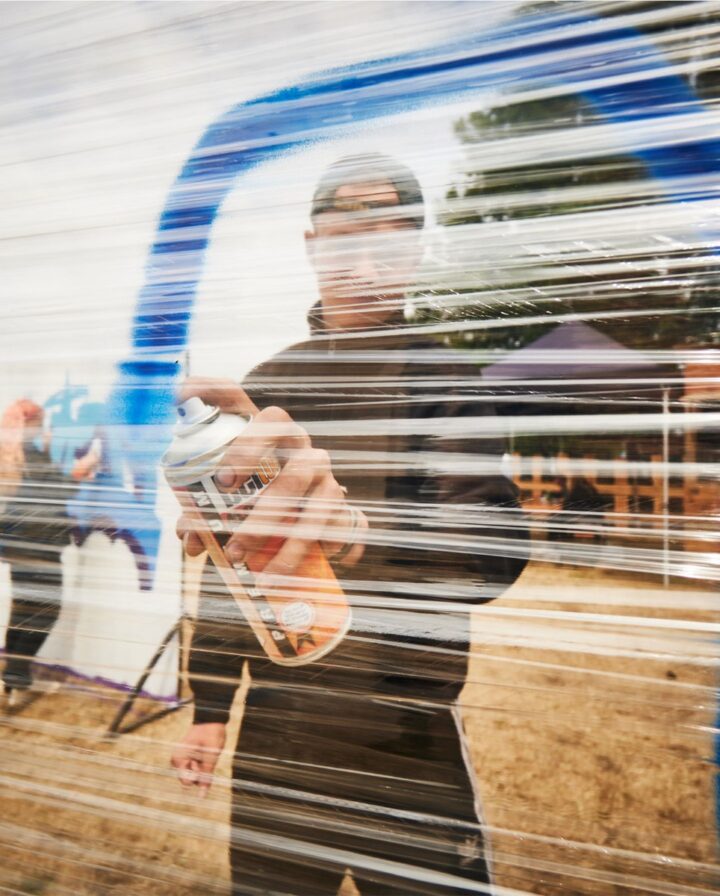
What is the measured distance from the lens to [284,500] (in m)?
0.54

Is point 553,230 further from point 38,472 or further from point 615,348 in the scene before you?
point 38,472

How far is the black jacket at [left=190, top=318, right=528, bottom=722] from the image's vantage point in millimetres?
527

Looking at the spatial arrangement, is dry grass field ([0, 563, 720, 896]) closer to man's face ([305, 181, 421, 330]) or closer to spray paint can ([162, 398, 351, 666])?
spray paint can ([162, 398, 351, 666])

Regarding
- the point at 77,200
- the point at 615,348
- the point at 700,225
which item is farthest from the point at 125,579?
the point at 700,225

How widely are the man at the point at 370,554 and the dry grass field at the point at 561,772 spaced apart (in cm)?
4

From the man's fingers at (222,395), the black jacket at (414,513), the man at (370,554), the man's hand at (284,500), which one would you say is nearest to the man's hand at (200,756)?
the man at (370,554)

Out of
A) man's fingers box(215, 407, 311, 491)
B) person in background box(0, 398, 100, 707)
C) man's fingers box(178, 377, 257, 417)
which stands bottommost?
person in background box(0, 398, 100, 707)

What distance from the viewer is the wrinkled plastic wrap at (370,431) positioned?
1.57 ft

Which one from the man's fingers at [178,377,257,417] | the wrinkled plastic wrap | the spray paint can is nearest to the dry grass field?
the wrinkled plastic wrap

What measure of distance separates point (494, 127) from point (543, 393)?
10.9 inches

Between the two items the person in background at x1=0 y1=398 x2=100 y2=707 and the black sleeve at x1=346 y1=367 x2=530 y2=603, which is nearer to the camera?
the black sleeve at x1=346 y1=367 x2=530 y2=603

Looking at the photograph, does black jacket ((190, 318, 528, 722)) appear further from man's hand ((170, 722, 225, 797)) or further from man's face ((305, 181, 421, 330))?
man's hand ((170, 722, 225, 797))

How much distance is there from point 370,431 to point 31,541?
1.52 feet

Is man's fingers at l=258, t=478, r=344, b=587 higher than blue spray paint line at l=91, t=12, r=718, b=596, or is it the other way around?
blue spray paint line at l=91, t=12, r=718, b=596
